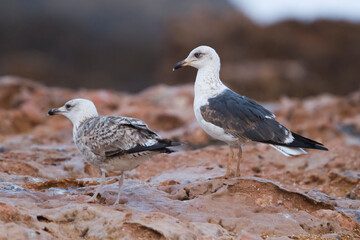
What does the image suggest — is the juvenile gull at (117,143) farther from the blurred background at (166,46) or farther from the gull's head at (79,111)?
the blurred background at (166,46)

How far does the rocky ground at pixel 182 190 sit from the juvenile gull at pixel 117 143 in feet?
1.18

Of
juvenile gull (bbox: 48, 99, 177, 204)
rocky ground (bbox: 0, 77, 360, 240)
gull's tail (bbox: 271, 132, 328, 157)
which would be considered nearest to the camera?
rocky ground (bbox: 0, 77, 360, 240)

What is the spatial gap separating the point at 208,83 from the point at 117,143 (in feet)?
5.89

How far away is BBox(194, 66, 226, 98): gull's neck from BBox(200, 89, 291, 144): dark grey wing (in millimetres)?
291

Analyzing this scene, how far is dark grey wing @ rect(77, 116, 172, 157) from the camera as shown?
18.2 ft

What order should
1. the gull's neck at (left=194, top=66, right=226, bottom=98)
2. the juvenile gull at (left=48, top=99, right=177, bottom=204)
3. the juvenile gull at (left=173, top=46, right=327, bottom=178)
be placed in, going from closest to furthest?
the juvenile gull at (left=48, top=99, right=177, bottom=204)
the juvenile gull at (left=173, top=46, right=327, bottom=178)
the gull's neck at (left=194, top=66, right=226, bottom=98)

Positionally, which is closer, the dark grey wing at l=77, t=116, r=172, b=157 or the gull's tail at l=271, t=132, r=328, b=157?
the dark grey wing at l=77, t=116, r=172, b=157

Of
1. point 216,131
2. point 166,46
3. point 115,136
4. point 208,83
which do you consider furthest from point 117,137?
point 166,46

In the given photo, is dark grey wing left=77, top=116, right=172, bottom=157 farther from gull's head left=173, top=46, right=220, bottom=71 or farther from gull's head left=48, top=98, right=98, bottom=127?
gull's head left=173, top=46, right=220, bottom=71

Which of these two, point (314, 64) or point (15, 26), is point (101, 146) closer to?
point (314, 64)

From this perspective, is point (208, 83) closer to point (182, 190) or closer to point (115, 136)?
point (182, 190)

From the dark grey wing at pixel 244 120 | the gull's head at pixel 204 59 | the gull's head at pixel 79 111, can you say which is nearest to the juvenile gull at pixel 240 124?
the dark grey wing at pixel 244 120

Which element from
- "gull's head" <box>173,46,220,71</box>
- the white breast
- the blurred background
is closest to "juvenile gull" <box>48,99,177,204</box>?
the white breast

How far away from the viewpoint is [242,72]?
24609 millimetres
